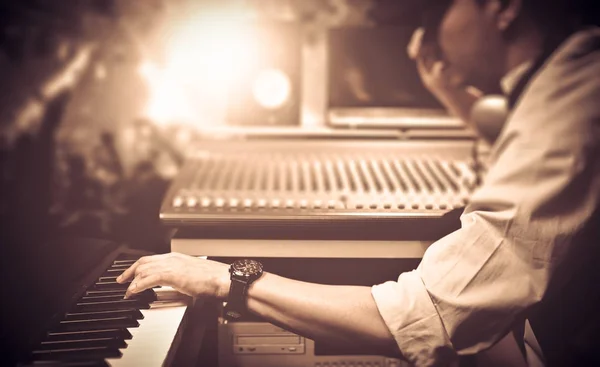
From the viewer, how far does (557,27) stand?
922 millimetres

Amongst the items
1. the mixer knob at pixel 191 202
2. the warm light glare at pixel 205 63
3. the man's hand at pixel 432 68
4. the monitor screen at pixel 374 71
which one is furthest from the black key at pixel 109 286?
the man's hand at pixel 432 68

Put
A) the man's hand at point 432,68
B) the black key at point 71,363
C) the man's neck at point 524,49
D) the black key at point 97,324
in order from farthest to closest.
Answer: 1. the man's hand at point 432,68
2. the man's neck at point 524,49
3. the black key at point 97,324
4. the black key at point 71,363

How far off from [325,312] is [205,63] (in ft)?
2.97

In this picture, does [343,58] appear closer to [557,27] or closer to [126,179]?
[557,27]

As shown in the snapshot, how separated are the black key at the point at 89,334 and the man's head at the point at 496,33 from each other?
0.91 meters

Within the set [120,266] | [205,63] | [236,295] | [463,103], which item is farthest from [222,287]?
[463,103]

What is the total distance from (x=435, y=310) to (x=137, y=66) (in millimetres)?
1169

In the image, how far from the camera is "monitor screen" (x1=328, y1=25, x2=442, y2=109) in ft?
4.64

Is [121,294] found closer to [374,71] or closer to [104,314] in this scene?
[104,314]

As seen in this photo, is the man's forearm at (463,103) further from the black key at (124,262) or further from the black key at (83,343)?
the black key at (83,343)

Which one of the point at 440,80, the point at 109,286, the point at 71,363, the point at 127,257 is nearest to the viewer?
the point at 71,363

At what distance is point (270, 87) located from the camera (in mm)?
1399

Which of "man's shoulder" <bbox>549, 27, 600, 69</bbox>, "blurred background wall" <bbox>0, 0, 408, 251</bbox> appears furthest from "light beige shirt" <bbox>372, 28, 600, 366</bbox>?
"blurred background wall" <bbox>0, 0, 408, 251</bbox>

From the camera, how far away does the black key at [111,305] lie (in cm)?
81
